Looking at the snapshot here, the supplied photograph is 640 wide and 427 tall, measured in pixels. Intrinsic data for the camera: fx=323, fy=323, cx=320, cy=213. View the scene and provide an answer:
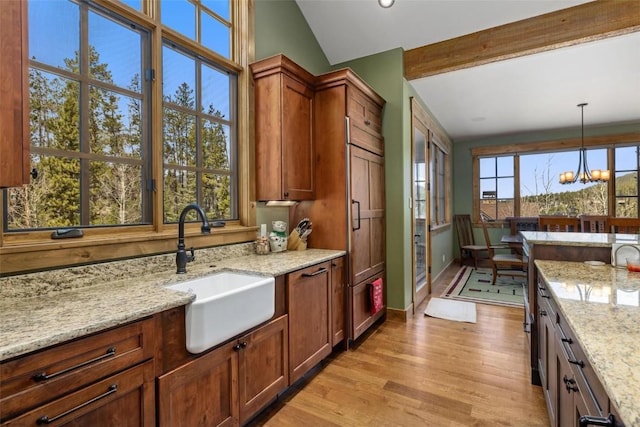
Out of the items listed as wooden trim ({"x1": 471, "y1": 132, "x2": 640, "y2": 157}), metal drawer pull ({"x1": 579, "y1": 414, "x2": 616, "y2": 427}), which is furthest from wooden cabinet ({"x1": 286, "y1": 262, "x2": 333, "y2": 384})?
wooden trim ({"x1": 471, "y1": 132, "x2": 640, "y2": 157})

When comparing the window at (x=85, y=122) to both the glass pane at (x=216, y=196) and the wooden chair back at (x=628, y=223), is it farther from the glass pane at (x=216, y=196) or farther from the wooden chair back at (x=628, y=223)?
the wooden chair back at (x=628, y=223)

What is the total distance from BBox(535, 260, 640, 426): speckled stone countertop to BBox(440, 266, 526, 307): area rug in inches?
99.3

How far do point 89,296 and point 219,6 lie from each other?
2.30 m

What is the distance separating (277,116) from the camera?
2.56 meters

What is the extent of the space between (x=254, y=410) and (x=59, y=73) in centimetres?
204

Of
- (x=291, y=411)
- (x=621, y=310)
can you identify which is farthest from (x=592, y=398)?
(x=291, y=411)

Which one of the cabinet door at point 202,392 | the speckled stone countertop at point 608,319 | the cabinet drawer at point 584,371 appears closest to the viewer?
the speckled stone countertop at point 608,319

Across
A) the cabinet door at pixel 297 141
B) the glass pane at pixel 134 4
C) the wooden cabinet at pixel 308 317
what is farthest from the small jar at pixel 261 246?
the glass pane at pixel 134 4

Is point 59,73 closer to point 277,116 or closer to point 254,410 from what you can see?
point 277,116

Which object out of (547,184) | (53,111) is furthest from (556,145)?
(53,111)

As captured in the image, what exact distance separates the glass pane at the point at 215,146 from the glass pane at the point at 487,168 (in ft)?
20.0

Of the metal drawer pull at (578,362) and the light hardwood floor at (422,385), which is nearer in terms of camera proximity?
the metal drawer pull at (578,362)

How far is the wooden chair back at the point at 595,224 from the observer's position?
4.17 m

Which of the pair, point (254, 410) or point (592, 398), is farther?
point (254, 410)
